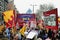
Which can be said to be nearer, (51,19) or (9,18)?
(51,19)

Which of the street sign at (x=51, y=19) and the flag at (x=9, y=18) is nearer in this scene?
the street sign at (x=51, y=19)

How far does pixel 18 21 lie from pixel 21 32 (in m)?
1.93

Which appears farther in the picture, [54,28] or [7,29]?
[7,29]

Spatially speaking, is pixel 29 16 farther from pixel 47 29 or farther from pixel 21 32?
pixel 47 29

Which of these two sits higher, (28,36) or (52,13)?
(52,13)

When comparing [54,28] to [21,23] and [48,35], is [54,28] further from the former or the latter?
[21,23]

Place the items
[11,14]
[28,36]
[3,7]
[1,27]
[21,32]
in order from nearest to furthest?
[28,36] → [21,32] → [1,27] → [11,14] → [3,7]

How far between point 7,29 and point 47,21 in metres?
3.73

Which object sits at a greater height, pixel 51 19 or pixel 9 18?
pixel 51 19

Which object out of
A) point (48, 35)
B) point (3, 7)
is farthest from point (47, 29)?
point (3, 7)

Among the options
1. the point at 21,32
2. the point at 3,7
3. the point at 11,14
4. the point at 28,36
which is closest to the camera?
the point at 28,36

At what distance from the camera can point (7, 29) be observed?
18.3m

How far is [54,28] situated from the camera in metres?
14.7

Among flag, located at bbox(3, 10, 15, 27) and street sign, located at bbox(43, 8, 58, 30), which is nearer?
street sign, located at bbox(43, 8, 58, 30)
